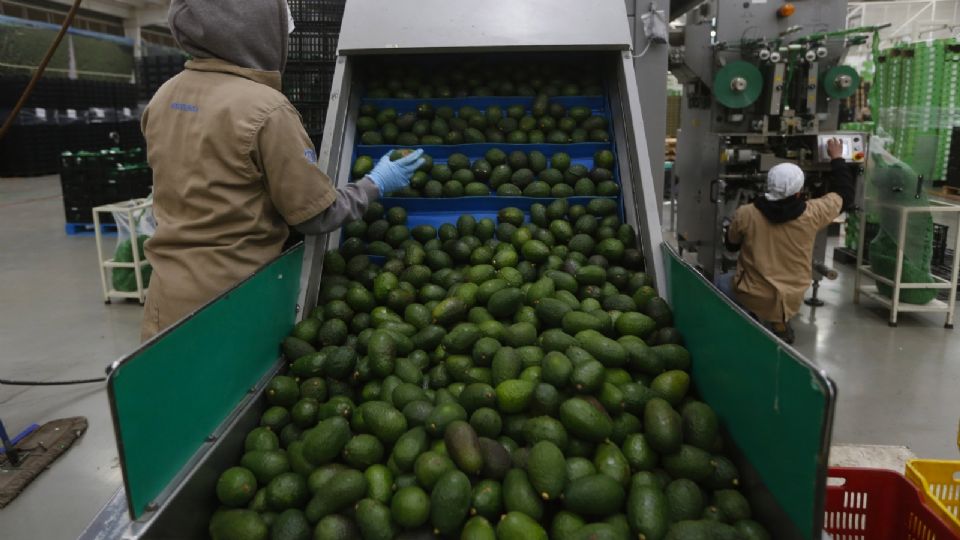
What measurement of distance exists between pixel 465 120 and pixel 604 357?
1800mm

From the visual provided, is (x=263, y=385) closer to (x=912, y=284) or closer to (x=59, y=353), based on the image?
(x=59, y=353)

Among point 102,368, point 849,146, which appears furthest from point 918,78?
point 102,368

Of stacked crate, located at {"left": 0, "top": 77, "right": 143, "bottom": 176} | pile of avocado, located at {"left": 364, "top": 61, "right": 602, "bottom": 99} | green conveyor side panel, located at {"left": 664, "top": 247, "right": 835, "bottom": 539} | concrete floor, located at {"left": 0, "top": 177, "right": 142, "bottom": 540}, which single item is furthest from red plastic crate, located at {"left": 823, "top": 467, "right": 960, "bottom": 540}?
stacked crate, located at {"left": 0, "top": 77, "right": 143, "bottom": 176}

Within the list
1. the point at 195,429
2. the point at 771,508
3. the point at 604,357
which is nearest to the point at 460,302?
the point at 604,357

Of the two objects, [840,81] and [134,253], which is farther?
[134,253]

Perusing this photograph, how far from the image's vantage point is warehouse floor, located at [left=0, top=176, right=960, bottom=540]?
3156 millimetres

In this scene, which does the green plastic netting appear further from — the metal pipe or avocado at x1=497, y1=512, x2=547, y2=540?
the metal pipe

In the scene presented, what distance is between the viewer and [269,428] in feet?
6.47

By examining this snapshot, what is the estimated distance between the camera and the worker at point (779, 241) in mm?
4137

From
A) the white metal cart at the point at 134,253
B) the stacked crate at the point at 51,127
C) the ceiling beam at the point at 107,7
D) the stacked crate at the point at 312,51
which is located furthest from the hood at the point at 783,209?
the ceiling beam at the point at 107,7

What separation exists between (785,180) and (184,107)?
11.2 feet

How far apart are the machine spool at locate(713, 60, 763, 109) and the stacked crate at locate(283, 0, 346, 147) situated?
3.01 meters

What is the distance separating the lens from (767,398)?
1.49m

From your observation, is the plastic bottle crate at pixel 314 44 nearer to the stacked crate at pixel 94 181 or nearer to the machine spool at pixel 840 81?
the machine spool at pixel 840 81
